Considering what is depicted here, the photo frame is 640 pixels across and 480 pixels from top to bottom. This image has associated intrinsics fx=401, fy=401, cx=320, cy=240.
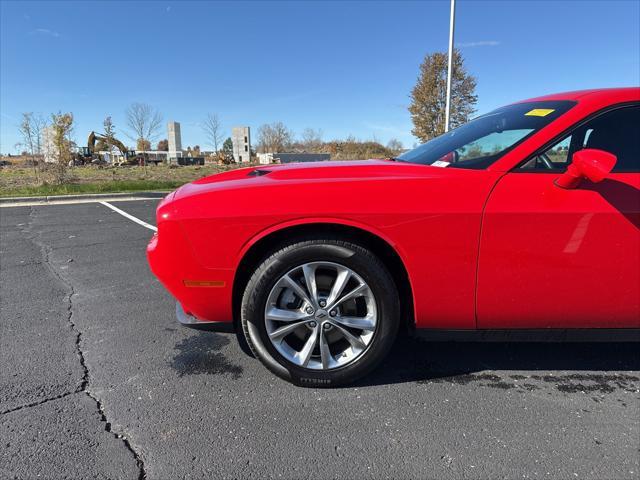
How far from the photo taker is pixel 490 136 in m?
2.51

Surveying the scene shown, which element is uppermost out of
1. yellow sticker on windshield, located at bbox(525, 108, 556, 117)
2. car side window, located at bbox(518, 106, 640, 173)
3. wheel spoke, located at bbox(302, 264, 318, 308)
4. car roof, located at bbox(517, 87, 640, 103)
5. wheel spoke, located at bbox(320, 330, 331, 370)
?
car roof, located at bbox(517, 87, 640, 103)

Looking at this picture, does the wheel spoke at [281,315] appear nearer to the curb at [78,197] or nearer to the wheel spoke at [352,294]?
the wheel spoke at [352,294]

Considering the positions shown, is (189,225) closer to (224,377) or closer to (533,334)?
(224,377)

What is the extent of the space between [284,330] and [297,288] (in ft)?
0.85

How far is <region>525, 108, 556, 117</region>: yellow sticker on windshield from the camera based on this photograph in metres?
2.36

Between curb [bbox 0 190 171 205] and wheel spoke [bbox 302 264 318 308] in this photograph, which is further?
curb [bbox 0 190 171 205]

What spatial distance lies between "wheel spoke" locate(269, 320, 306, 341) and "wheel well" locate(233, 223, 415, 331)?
0.97ft

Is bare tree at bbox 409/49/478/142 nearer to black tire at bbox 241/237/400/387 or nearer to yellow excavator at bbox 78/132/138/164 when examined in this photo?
black tire at bbox 241/237/400/387

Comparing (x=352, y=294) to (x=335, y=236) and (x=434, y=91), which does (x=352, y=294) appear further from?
(x=434, y=91)

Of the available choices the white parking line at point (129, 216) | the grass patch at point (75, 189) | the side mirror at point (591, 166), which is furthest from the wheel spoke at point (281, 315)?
the grass patch at point (75, 189)

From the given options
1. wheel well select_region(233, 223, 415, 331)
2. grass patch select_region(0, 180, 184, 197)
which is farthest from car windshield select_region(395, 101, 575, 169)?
grass patch select_region(0, 180, 184, 197)

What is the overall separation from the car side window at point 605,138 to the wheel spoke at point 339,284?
3.99 feet

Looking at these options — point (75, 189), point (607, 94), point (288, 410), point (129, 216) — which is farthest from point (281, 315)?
point (75, 189)

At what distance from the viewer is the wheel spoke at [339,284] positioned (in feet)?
7.16
